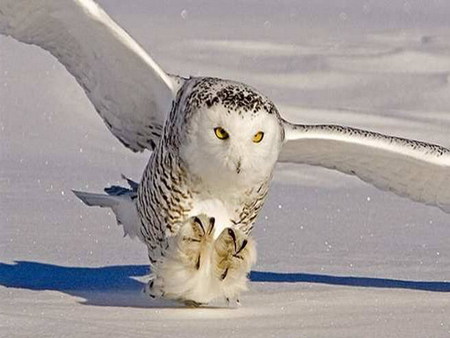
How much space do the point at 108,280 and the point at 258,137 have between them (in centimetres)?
110

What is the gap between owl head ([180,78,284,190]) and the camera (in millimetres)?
5047

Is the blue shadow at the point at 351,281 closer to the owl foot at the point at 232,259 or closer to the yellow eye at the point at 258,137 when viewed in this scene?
the owl foot at the point at 232,259

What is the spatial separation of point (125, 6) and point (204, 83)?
1022 cm

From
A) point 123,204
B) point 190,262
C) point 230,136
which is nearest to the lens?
point 230,136

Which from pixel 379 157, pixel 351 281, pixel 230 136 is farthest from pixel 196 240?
pixel 379 157

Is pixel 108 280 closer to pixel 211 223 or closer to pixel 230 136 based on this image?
pixel 211 223

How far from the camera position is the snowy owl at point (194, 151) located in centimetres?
514

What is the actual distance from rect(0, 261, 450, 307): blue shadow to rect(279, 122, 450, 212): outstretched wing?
433 mm

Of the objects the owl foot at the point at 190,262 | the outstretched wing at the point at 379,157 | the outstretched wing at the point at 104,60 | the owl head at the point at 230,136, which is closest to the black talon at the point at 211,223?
the owl foot at the point at 190,262

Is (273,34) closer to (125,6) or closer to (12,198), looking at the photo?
(125,6)

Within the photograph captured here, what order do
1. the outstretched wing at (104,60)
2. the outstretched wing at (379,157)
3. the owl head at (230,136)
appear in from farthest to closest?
the outstretched wing at (379,157), the outstretched wing at (104,60), the owl head at (230,136)

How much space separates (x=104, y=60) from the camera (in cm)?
598

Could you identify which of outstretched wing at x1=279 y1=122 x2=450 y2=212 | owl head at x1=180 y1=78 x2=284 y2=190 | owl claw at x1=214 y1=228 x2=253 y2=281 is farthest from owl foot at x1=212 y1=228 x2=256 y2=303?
outstretched wing at x1=279 y1=122 x2=450 y2=212

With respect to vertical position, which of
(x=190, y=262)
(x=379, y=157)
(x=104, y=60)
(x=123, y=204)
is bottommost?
(x=190, y=262)
